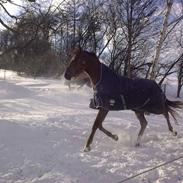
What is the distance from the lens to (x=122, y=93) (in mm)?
7527

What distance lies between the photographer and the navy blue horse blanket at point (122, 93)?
24.3 ft

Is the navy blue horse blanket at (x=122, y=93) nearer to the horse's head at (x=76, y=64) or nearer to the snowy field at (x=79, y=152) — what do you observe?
the horse's head at (x=76, y=64)

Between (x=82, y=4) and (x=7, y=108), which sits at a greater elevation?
(x=82, y=4)

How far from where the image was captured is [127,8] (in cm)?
3209

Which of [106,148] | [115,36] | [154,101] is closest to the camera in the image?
[106,148]

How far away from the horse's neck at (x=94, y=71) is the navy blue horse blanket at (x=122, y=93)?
68 millimetres

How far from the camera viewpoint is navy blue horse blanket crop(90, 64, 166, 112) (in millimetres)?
7395

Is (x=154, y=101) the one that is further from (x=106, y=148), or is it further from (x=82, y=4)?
(x=82, y=4)

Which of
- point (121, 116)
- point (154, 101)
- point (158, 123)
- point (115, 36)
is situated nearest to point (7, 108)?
point (121, 116)

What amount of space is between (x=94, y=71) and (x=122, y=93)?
2.11ft

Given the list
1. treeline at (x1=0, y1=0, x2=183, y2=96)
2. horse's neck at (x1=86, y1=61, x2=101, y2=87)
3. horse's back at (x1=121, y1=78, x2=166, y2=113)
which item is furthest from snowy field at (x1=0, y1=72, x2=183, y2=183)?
treeline at (x1=0, y1=0, x2=183, y2=96)

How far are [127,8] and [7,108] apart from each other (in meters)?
18.1

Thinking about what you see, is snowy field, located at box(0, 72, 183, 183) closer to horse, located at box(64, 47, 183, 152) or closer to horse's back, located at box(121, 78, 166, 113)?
horse, located at box(64, 47, 183, 152)

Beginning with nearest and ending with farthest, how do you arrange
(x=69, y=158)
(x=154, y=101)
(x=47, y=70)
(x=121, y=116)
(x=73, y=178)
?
1. (x=73, y=178)
2. (x=69, y=158)
3. (x=154, y=101)
4. (x=121, y=116)
5. (x=47, y=70)
